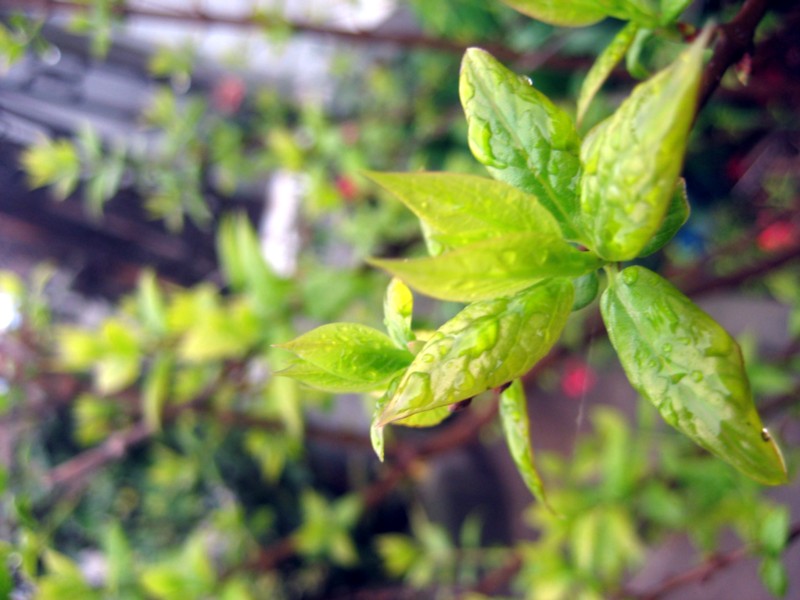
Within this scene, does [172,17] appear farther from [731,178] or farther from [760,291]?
→ [760,291]

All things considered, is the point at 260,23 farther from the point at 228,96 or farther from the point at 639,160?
the point at 639,160

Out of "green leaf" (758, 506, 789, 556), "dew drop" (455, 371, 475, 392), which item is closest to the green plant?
"dew drop" (455, 371, 475, 392)

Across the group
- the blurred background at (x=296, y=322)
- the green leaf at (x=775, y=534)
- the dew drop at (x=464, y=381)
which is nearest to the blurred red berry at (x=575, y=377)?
the blurred background at (x=296, y=322)

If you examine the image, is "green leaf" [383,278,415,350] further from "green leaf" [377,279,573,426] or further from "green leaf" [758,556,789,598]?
"green leaf" [758,556,789,598]

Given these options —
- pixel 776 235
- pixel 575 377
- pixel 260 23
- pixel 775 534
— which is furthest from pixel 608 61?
pixel 575 377

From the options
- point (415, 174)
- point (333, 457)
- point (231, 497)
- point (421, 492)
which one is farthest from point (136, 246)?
point (415, 174)

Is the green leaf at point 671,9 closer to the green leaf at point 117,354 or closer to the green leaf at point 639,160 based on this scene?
the green leaf at point 639,160
